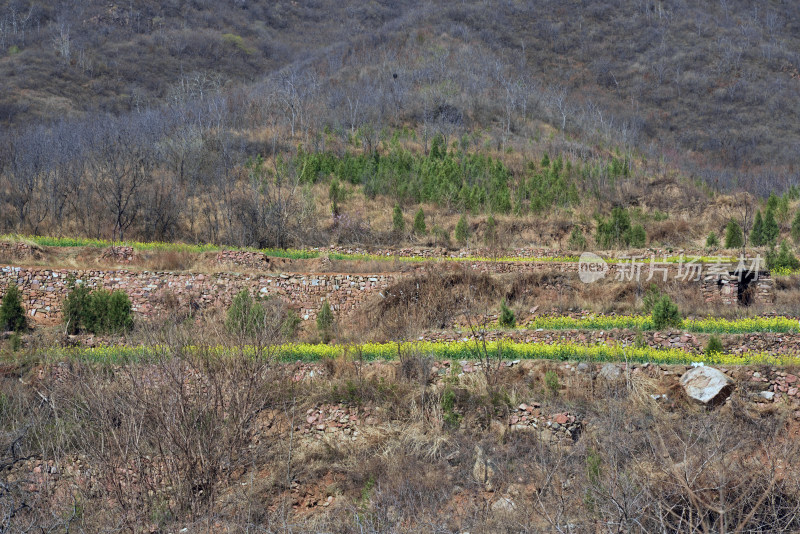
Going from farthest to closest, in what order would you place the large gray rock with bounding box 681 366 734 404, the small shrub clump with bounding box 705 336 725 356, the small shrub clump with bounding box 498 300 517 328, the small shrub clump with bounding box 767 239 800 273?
the small shrub clump with bounding box 767 239 800 273
the small shrub clump with bounding box 498 300 517 328
the small shrub clump with bounding box 705 336 725 356
the large gray rock with bounding box 681 366 734 404

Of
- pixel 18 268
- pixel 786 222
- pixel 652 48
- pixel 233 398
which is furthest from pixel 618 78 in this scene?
pixel 233 398

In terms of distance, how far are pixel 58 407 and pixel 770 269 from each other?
65.1 ft

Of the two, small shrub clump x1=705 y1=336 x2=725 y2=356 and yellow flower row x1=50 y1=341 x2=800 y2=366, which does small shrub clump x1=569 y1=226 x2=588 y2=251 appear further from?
small shrub clump x1=705 y1=336 x2=725 y2=356

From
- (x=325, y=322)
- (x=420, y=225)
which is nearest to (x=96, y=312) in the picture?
(x=325, y=322)

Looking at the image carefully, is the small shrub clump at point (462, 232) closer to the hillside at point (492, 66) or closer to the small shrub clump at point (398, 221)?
the small shrub clump at point (398, 221)

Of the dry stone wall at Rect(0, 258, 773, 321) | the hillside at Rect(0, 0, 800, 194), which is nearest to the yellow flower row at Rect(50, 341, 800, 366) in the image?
the dry stone wall at Rect(0, 258, 773, 321)

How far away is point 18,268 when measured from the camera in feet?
62.4

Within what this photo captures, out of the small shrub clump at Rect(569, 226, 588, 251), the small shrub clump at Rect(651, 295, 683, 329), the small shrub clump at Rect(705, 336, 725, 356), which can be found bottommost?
the small shrub clump at Rect(705, 336, 725, 356)

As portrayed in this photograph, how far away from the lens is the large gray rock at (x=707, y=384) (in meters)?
10.9

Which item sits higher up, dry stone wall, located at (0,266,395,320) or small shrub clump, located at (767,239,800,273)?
small shrub clump, located at (767,239,800,273)

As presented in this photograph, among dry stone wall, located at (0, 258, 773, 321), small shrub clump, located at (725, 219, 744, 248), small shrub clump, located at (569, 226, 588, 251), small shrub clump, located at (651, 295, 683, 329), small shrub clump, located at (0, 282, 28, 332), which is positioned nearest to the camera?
small shrub clump, located at (651, 295, 683, 329)

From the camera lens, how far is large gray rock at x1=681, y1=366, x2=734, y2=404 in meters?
10.9

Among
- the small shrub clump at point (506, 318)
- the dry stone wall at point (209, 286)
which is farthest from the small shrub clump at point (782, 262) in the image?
the small shrub clump at point (506, 318)

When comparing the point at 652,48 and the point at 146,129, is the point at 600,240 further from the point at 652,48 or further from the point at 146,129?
the point at 652,48
